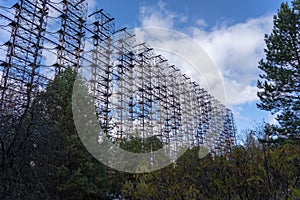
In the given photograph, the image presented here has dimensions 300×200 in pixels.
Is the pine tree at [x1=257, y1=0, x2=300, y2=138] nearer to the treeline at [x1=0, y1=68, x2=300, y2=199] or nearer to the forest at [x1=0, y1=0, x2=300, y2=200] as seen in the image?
the forest at [x1=0, y1=0, x2=300, y2=200]

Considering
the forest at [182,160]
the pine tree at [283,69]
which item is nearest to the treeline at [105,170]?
the forest at [182,160]

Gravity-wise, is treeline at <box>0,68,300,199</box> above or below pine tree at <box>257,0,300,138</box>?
below

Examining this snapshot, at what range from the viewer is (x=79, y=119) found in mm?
8867

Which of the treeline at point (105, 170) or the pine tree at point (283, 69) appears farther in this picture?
the pine tree at point (283, 69)

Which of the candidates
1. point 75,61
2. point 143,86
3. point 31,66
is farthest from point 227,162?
point 143,86

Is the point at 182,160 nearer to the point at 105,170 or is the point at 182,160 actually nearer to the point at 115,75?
the point at 105,170

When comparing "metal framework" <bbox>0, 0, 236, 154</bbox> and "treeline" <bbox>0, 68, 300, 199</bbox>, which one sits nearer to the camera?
"treeline" <bbox>0, 68, 300, 199</bbox>

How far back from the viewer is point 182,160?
11.1 ft

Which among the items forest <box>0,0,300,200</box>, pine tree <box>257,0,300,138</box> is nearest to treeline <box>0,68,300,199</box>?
forest <box>0,0,300,200</box>

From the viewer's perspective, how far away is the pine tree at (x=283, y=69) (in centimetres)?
1029

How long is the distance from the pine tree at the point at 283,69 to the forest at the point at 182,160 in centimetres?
3

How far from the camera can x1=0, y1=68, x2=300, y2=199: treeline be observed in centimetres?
260

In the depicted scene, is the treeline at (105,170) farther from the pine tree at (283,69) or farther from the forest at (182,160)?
the pine tree at (283,69)

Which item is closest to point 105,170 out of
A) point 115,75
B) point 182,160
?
point 182,160
